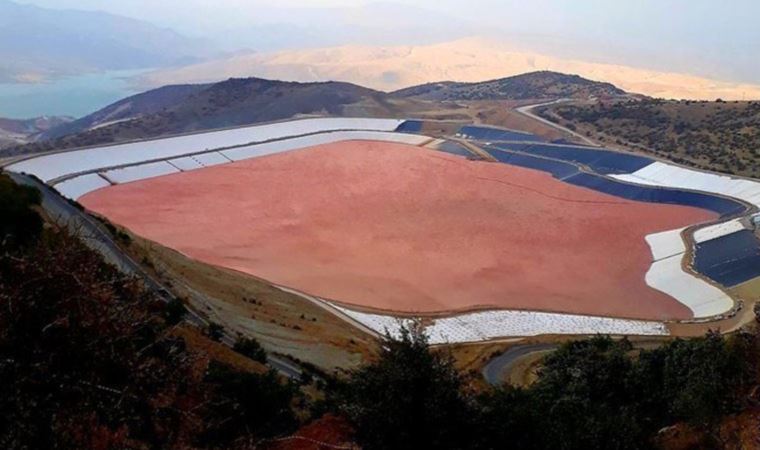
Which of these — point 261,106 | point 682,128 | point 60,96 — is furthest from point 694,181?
point 60,96

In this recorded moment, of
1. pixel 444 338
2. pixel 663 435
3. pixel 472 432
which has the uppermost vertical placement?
pixel 472 432

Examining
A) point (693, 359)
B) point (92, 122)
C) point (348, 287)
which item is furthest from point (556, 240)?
point (92, 122)

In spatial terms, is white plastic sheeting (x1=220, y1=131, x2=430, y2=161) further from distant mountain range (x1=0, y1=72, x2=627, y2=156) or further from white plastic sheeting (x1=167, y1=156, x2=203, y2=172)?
distant mountain range (x1=0, y1=72, x2=627, y2=156)

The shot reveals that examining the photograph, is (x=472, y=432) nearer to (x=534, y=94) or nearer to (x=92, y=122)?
(x=534, y=94)

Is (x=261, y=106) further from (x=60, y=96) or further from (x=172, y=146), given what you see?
(x=60, y=96)

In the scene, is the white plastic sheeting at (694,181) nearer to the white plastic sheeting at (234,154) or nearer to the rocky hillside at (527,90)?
the white plastic sheeting at (234,154)

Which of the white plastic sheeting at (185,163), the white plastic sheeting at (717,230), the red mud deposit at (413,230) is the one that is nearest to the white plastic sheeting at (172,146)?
the white plastic sheeting at (185,163)
